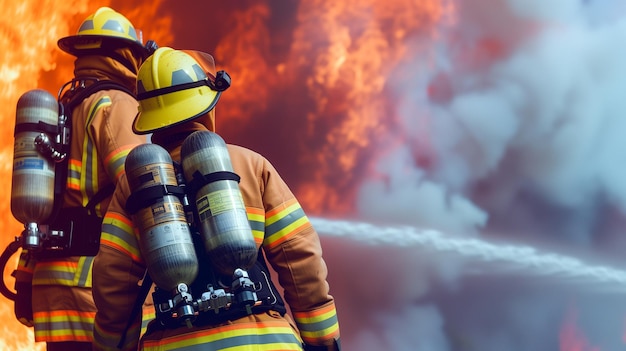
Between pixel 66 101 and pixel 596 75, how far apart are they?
13.6 feet

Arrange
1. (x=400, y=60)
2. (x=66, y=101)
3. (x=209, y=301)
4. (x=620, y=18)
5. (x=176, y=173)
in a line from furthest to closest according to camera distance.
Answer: (x=400, y=60), (x=620, y=18), (x=66, y=101), (x=176, y=173), (x=209, y=301)

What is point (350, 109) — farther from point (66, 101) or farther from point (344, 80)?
point (66, 101)

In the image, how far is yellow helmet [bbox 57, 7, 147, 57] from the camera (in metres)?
3.99

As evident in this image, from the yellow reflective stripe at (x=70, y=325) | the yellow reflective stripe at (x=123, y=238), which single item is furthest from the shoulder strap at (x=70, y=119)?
the yellow reflective stripe at (x=123, y=238)

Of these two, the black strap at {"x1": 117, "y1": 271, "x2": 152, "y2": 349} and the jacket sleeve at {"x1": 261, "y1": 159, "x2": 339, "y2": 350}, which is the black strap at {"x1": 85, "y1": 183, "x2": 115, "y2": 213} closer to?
the black strap at {"x1": 117, "y1": 271, "x2": 152, "y2": 349}

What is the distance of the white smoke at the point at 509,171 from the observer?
5.72m

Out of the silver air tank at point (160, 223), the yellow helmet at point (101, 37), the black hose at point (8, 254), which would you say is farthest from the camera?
the yellow helmet at point (101, 37)

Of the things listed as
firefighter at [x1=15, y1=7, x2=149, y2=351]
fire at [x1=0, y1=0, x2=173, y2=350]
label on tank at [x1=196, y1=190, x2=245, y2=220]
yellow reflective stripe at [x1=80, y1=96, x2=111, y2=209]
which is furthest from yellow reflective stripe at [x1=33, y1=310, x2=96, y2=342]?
fire at [x1=0, y1=0, x2=173, y2=350]

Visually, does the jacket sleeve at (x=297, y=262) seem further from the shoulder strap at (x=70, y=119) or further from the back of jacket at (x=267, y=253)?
the shoulder strap at (x=70, y=119)

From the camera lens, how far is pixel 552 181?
5.79 metres

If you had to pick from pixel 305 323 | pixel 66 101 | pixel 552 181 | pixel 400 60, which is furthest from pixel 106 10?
pixel 552 181

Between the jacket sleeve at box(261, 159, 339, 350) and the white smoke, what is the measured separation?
3.52 m

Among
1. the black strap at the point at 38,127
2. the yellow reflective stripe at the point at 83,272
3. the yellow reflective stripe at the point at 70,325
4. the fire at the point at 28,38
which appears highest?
the fire at the point at 28,38

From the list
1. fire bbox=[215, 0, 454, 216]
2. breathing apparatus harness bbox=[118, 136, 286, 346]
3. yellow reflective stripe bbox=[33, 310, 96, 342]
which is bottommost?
breathing apparatus harness bbox=[118, 136, 286, 346]
